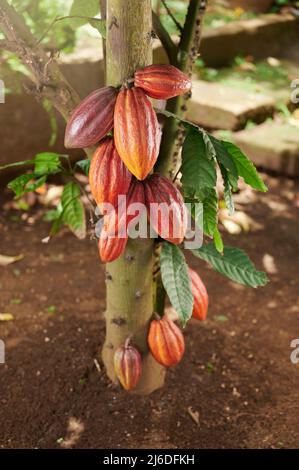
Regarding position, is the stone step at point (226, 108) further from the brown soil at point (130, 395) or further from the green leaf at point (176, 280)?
the green leaf at point (176, 280)

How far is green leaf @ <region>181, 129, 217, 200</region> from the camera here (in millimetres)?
1371

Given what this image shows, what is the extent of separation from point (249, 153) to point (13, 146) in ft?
4.95

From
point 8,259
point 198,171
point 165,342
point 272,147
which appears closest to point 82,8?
point 198,171

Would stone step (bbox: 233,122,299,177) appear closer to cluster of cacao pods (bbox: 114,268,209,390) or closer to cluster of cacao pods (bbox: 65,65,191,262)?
cluster of cacao pods (bbox: 114,268,209,390)

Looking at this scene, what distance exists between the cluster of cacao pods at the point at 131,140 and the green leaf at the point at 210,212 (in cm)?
6

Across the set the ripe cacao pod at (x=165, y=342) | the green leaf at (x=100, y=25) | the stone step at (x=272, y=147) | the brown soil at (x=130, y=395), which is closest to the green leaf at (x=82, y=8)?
the green leaf at (x=100, y=25)

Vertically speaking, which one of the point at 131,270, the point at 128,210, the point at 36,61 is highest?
the point at 36,61

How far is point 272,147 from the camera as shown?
3.86 m

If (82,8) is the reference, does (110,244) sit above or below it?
below

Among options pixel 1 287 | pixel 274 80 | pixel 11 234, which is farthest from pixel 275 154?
pixel 1 287

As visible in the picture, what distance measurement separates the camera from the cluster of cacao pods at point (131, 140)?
4.09ft

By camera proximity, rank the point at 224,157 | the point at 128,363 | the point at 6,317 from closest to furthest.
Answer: the point at 224,157 < the point at 128,363 < the point at 6,317

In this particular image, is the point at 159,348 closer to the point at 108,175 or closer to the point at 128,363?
the point at 128,363

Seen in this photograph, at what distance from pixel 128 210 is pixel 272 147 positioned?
104 inches
